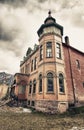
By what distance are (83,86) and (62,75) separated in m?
6.08

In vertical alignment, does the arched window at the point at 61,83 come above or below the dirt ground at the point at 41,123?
above

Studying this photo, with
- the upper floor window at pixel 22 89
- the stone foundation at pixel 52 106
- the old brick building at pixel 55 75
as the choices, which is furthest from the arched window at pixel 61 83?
the upper floor window at pixel 22 89

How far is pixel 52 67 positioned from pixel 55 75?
47.0 inches

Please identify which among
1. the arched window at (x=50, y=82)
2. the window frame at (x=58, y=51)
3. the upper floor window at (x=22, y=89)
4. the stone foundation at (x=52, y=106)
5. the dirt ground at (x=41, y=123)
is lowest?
the dirt ground at (x=41, y=123)

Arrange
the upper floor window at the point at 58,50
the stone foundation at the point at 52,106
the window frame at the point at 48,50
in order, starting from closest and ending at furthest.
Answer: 1. the stone foundation at the point at 52,106
2. the window frame at the point at 48,50
3. the upper floor window at the point at 58,50

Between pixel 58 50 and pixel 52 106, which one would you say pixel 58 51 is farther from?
pixel 52 106

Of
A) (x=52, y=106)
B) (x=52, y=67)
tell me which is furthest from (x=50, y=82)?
(x=52, y=106)

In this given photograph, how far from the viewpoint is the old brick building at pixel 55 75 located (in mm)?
14648

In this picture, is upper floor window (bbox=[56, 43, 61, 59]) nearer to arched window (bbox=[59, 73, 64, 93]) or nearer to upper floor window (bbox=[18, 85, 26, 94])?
arched window (bbox=[59, 73, 64, 93])

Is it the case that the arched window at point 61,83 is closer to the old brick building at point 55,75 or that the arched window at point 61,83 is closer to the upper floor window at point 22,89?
the old brick building at point 55,75

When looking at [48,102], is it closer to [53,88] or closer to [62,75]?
[53,88]

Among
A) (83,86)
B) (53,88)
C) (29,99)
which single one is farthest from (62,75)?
(29,99)

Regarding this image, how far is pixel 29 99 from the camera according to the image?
20062 millimetres

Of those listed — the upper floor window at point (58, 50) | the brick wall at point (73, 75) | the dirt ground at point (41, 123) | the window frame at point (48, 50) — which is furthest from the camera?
the brick wall at point (73, 75)
